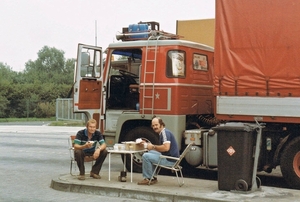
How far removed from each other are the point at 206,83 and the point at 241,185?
13.1 ft

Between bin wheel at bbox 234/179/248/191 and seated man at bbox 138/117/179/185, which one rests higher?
seated man at bbox 138/117/179/185

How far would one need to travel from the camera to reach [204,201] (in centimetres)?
861

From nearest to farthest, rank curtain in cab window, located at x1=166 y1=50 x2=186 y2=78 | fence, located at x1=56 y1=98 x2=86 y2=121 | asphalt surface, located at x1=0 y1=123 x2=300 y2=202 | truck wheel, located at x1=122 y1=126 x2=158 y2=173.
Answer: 1. asphalt surface, located at x1=0 y1=123 x2=300 y2=202
2. curtain in cab window, located at x1=166 y1=50 x2=186 y2=78
3. truck wheel, located at x1=122 y1=126 x2=158 y2=173
4. fence, located at x1=56 y1=98 x2=86 y2=121

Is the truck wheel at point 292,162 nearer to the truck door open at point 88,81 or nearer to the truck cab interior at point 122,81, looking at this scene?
the truck cab interior at point 122,81

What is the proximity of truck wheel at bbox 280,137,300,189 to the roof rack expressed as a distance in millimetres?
3862

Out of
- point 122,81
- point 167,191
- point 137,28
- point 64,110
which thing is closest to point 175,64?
point 137,28

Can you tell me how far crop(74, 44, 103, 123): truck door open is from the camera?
12766 mm

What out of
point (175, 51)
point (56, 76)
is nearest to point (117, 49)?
point (175, 51)

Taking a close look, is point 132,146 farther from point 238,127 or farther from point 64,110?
point 64,110

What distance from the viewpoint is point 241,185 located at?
30.0 ft

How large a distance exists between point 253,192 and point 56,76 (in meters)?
89.2

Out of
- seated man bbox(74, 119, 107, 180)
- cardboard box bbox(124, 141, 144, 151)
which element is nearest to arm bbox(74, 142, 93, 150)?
seated man bbox(74, 119, 107, 180)

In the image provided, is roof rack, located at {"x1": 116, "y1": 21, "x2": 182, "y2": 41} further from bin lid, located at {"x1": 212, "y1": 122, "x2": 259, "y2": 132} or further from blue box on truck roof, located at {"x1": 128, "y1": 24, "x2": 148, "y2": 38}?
bin lid, located at {"x1": 212, "y1": 122, "x2": 259, "y2": 132}

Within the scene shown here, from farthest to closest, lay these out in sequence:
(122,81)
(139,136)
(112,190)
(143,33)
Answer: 1. (122,81)
2. (143,33)
3. (139,136)
4. (112,190)
